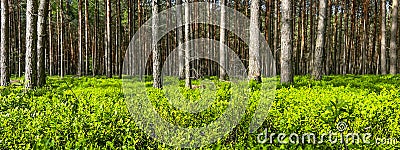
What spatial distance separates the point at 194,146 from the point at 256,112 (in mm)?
1575

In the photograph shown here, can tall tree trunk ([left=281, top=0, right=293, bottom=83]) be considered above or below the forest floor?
above

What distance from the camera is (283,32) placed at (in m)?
10.6

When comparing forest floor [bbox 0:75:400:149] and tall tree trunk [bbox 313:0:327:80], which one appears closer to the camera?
forest floor [bbox 0:75:400:149]

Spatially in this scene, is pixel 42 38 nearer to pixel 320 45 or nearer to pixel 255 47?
pixel 255 47

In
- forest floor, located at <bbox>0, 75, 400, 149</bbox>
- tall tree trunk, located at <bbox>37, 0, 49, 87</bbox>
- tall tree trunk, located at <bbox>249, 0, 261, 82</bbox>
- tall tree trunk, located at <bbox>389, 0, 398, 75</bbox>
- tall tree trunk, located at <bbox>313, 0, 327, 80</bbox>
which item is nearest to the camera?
forest floor, located at <bbox>0, 75, 400, 149</bbox>

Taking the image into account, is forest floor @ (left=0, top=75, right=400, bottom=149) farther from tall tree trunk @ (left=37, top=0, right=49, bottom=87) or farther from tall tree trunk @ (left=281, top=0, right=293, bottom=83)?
tall tree trunk @ (left=37, top=0, right=49, bottom=87)

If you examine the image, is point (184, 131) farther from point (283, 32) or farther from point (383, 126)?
point (283, 32)

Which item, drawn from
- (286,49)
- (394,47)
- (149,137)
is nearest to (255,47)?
(286,49)

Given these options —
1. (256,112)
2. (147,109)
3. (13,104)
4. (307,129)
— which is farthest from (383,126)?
(13,104)

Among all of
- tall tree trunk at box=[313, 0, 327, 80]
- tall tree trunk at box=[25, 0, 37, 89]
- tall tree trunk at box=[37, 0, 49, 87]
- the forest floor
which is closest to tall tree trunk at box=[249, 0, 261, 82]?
tall tree trunk at box=[313, 0, 327, 80]

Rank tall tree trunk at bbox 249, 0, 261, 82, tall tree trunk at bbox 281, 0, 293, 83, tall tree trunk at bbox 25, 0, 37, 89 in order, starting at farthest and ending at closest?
tall tree trunk at bbox 249, 0, 261, 82, tall tree trunk at bbox 281, 0, 293, 83, tall tree trunk at bbox 25, 0, 37, 89

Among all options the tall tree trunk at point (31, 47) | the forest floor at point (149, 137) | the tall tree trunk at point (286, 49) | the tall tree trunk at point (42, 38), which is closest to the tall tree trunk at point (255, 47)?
the tall tree trunk at point (286, 49)

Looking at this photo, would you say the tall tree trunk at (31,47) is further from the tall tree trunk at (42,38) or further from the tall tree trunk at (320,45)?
the tall tree trunk at (320,45)

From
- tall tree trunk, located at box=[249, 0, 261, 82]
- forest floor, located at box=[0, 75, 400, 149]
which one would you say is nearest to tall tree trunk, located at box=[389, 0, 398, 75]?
tall tree trunk, located at box=[249, 0, 261, 82]
